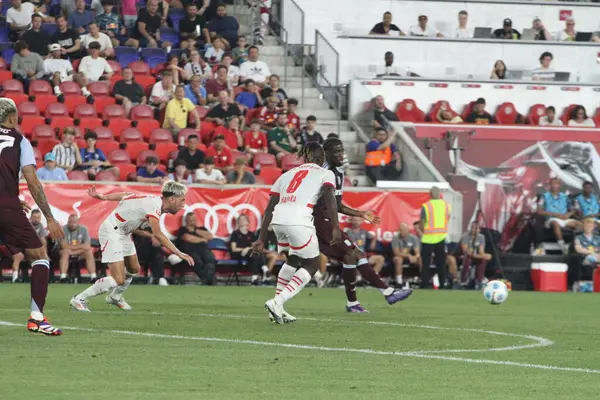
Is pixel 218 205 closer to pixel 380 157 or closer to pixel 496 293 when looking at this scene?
pixel 380 157

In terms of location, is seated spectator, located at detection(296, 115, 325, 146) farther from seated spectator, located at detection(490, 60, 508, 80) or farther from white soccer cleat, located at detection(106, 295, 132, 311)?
white soccer cleat, located at detection(106, 295, 132, 311)

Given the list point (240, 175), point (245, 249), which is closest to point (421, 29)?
point (240, 175)

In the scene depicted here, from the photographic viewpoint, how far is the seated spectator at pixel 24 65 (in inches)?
1077

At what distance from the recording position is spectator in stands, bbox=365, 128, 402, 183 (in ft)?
89.8

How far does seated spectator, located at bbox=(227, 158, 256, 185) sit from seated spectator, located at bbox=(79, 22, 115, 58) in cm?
476

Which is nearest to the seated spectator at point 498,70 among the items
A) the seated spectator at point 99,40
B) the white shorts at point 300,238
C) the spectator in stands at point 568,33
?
the spectator in stands at point 568,33

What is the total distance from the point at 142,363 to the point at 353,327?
180 inches

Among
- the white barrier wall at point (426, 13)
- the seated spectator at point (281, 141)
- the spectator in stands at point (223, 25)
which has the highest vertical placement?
the white barrier wall at point (426, 13)

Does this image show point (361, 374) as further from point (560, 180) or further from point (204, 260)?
point (560, 180)

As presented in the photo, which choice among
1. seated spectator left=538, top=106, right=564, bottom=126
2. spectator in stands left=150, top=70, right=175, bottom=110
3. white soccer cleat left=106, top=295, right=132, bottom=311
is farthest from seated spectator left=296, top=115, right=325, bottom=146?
white soccer cleat left=106, top=295, right=132, bottom=311

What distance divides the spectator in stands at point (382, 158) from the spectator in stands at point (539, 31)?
7531 millimetres

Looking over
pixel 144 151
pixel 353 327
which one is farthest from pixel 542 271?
pixel 353 327

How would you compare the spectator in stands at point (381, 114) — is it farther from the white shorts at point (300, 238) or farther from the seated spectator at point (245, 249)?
the white shorts at point (300, 238)

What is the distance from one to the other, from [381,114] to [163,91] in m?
5.08
